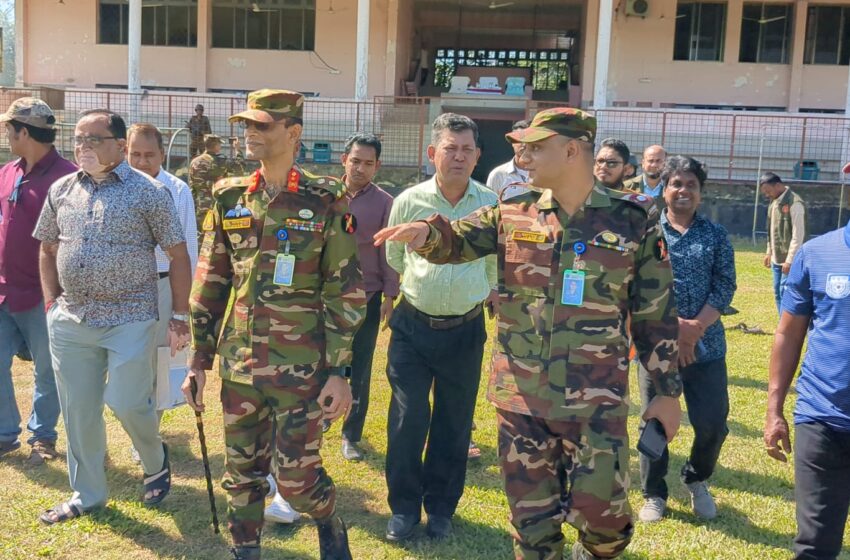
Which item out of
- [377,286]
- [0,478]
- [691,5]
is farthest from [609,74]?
[0,478]

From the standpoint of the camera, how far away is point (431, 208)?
4430 mm

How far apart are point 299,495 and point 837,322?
2279 millimetres

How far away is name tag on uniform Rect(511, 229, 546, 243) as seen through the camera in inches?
126

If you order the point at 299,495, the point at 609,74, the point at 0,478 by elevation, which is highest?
the point at 609,74

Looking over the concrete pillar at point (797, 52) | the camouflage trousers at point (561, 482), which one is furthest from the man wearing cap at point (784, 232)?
the concrete pillar at point (797, 52)

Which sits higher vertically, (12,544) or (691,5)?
(691,5)

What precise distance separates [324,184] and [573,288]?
1181 mm

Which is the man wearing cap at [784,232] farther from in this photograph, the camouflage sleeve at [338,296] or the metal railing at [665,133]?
the metal railing at [665,133]

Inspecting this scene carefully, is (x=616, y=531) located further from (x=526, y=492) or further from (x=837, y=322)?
(x=837, y=322)

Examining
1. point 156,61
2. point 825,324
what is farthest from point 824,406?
point 156,61

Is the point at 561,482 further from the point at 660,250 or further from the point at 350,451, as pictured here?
the point at 350,451

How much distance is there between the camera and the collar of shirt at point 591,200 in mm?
3160

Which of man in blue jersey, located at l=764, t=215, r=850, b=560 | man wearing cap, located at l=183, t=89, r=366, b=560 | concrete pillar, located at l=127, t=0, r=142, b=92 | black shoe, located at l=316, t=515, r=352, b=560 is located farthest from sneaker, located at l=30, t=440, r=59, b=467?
concrete pillar, located at l=127, t=0, r=142, b=92

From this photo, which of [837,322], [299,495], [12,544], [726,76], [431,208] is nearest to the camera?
[837,322]
